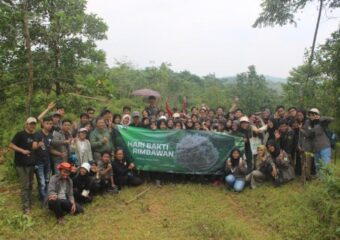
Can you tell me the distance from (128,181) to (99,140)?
1310 mm

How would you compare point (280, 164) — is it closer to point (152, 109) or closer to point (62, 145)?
point (152, 109)

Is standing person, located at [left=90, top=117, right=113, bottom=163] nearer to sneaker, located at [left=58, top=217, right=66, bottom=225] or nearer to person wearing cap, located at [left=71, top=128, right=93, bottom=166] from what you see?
person wearing cap, located at [left=71, top=128, right=93, bottom=166]

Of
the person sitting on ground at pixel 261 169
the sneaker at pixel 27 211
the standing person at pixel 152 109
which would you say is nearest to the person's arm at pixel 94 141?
the sneaker at pixel 27 211

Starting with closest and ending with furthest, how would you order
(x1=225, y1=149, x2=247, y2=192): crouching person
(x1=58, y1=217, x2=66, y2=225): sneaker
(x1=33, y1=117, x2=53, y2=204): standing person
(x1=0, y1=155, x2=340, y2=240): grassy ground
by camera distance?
(x1=0, y1=155, x2=340, y2=240): grassy ground, (x1=58, y1=217, x2=66, y2=225): sneaker, (x1=33, y1=117, x2=53, y2=204): standing person, (x1=225, y1=149, x2=247, y2=192): crouching person

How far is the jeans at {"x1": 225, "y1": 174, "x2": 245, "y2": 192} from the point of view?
8484 millimetres

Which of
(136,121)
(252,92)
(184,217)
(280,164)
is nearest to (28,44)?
(136,121)

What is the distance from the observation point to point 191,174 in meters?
9.35

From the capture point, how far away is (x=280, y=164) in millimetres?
8672

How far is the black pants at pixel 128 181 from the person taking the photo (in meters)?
8.65

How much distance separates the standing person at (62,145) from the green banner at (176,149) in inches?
62.4

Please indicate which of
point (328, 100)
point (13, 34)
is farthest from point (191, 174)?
point (328, 100)

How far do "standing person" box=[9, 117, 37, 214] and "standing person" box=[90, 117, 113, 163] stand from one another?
1.64 m

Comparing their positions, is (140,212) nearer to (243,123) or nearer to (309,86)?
(243,123)

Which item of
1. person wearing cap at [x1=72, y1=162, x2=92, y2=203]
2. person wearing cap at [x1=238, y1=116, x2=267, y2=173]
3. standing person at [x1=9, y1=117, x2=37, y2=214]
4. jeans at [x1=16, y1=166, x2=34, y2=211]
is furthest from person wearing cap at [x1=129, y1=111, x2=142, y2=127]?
jeans at [x1=16, y1=166, x2=34, y2=211]
